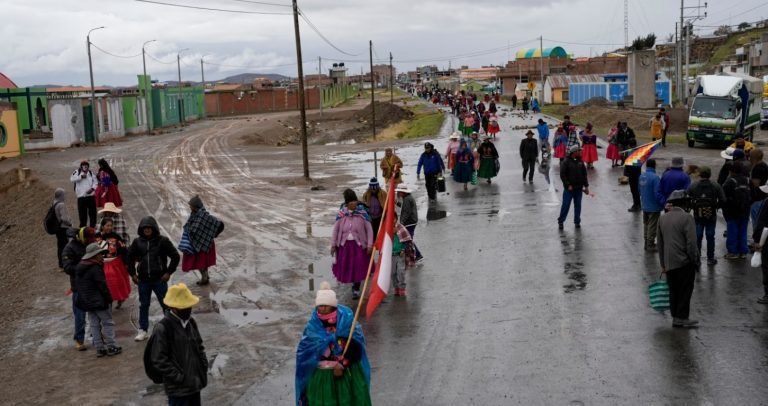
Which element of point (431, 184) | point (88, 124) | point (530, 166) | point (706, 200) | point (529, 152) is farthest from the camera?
point (88, 124)

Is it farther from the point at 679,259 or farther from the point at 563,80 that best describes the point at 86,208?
the point at 563,80

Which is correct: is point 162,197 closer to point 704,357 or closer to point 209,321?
point 209,321

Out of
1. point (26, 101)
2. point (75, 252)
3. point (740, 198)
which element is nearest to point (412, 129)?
point (26, 101)

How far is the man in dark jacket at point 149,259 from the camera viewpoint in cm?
1093

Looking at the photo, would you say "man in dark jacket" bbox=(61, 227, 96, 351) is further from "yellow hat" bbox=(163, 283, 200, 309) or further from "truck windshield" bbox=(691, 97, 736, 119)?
"truck windshield" bbox=(691, 97, 736, 119)

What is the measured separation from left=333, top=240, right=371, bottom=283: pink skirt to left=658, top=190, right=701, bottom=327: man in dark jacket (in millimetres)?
4130

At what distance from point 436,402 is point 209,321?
4.84 metres

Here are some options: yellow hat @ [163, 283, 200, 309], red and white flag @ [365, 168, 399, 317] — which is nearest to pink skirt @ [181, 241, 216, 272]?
red and white flag @ [365, 168, 399, 317]

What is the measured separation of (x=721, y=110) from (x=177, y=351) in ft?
108

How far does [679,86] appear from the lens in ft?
221

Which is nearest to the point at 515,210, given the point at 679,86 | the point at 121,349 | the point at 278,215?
the point at 278,215

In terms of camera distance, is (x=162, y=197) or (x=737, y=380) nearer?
(x=737, y=380)

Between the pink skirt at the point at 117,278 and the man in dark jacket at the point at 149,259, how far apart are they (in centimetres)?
124

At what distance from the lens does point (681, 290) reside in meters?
10.2
